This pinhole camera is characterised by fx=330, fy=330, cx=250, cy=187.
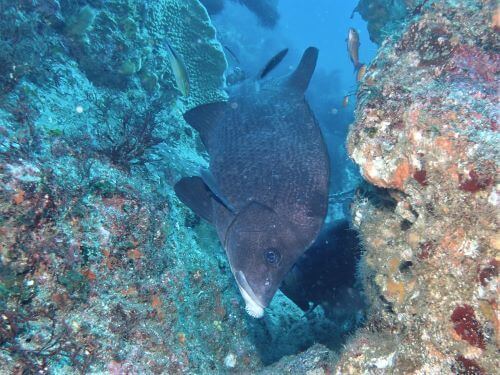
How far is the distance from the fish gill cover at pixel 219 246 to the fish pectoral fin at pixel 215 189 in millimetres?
35

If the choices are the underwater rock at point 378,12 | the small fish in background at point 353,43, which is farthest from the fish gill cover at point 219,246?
the underwater rock at point 378,12

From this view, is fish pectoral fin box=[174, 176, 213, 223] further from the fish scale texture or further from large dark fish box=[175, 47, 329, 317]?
the fish scale texture

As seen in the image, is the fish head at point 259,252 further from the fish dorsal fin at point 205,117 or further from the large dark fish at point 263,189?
the fish dorsal fin at point 205,117

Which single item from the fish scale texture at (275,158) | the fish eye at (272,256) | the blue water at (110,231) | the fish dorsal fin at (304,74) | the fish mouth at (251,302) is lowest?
the blue water at (110,231)

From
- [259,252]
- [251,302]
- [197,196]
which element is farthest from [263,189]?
[251,302]

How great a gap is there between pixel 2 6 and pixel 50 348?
4738 mm

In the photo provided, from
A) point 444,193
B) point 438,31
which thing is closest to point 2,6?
point 438,31

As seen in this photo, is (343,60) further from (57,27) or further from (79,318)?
(79,318)

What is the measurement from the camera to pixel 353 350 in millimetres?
2885

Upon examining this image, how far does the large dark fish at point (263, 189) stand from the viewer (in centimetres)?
331

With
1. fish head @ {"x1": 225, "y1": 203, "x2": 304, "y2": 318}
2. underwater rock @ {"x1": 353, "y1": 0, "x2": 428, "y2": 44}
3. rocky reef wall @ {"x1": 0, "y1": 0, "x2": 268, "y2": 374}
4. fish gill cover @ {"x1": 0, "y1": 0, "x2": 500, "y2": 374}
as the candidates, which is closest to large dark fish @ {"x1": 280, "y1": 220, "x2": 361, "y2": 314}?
fish gill cover @ {"x1": 0, "y1": 0, "x2": 500, "y2": 374}

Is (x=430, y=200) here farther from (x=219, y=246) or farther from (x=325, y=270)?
(x=219, y=246)

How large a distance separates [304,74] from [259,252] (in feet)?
9.33

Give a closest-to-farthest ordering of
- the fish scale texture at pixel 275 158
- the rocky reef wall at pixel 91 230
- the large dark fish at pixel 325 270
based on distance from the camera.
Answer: the rocky reef wall at pixel 91 230, the fish scale texture at pixel 275 158, the large dark fish at pixel 325 270
